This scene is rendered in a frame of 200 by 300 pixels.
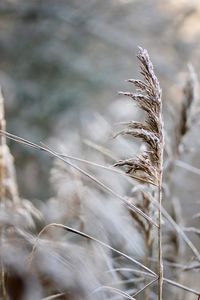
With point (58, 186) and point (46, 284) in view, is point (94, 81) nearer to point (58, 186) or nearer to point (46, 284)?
point (58, 186)

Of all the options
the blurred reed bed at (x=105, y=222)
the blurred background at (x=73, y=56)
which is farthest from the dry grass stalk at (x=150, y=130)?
the blurred background at (x=73, y=56)

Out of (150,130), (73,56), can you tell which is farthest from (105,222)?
(73,56)

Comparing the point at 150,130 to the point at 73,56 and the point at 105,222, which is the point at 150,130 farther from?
the point at 73,56

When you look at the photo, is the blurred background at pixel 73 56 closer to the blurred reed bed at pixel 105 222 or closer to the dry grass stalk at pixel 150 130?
the blurred reed bed at pixel 105 222

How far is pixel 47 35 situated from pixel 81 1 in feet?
1.23

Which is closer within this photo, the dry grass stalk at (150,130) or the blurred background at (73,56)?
the dry grass stalk at (150,130)

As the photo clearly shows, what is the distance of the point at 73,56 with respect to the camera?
4832 millimetres

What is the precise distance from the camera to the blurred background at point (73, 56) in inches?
174

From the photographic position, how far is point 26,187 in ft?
15.2

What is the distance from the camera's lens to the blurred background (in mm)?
4418

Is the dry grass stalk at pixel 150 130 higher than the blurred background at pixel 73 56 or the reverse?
the reverse

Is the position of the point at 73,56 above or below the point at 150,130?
above

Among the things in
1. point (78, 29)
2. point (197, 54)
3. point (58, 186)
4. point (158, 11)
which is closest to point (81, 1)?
point (78, 29)

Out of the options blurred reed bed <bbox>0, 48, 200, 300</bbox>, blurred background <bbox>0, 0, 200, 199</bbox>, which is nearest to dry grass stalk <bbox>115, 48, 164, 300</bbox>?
blurred reed bed <bbox>0, 48, 200, 300</bbox>
